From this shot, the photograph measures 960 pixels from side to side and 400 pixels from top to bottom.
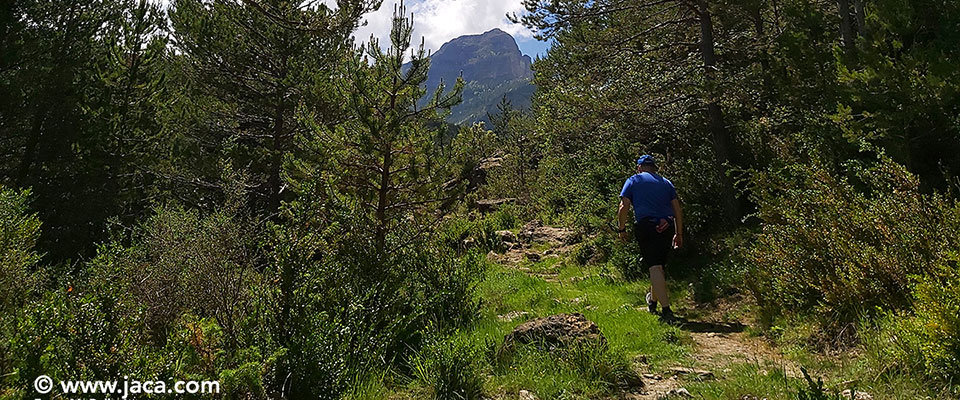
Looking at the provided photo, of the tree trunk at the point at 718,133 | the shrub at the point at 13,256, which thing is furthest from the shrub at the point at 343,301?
the tree trunk at the point at 718,133

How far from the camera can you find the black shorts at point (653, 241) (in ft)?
17.6

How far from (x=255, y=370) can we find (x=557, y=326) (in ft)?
7.85

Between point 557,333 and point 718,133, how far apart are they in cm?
541

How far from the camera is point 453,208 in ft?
25.3

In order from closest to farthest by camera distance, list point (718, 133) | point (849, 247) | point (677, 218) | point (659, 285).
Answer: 1. point (849, 247)
2. point (659, 285)
3. point (677, 218)
4. point (718, 133)

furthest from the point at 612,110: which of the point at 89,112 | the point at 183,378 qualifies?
the point at 89,112

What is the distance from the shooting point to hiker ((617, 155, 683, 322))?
210 inches

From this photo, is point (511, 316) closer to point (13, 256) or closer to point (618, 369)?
point (618, 369)

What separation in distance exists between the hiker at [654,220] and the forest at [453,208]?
58 centimetres

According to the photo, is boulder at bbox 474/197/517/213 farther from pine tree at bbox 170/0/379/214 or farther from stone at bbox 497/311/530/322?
stone at bbox 497/311/530/322

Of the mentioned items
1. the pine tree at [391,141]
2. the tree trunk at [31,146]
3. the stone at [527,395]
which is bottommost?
the stone at [527,395]

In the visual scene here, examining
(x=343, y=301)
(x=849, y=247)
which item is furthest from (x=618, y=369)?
(x=849, y=247)

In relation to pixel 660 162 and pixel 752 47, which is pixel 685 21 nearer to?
pixel 752 47

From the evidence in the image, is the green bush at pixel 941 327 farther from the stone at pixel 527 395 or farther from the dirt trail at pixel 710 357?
the stone at pixel 527 395
